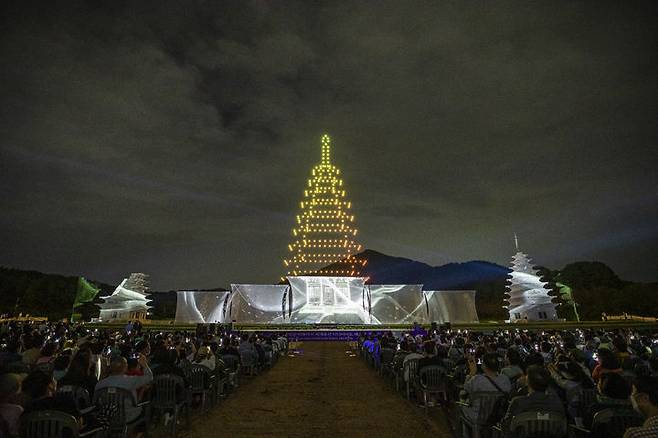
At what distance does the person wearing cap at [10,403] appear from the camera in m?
4.21

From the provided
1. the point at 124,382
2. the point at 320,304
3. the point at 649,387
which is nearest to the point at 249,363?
the point at 124,382

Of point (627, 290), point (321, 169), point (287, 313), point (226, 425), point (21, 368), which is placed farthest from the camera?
point (627, 290)

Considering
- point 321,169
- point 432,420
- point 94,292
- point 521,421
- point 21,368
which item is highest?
point 321,169

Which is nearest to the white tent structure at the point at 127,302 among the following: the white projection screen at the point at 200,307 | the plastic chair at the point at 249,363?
the white projection screen at the point at 200,307

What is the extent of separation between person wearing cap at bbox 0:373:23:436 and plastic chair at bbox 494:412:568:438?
5.31 metres

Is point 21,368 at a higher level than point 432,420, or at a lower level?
higher

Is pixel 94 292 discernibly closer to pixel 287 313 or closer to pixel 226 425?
pixel 287 313

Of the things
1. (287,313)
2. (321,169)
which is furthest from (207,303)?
(321,169)

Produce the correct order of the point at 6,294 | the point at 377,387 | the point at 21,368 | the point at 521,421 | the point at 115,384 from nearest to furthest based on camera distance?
1. the point at 521,421
2. the point at 115,384
3. the point at 21,368
4. the point at 377,387
5. the point at 6,294

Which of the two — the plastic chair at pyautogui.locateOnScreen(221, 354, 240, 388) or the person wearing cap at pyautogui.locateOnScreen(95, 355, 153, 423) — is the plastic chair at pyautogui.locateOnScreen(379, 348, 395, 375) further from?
the person wearing cap at pyautogui.locateOnScreen(95, 355, 153, 423)

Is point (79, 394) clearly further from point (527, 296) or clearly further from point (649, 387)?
point (527, 296)

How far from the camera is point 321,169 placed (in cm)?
5459

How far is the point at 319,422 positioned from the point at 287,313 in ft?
89.1

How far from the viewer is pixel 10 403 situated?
460 cm
